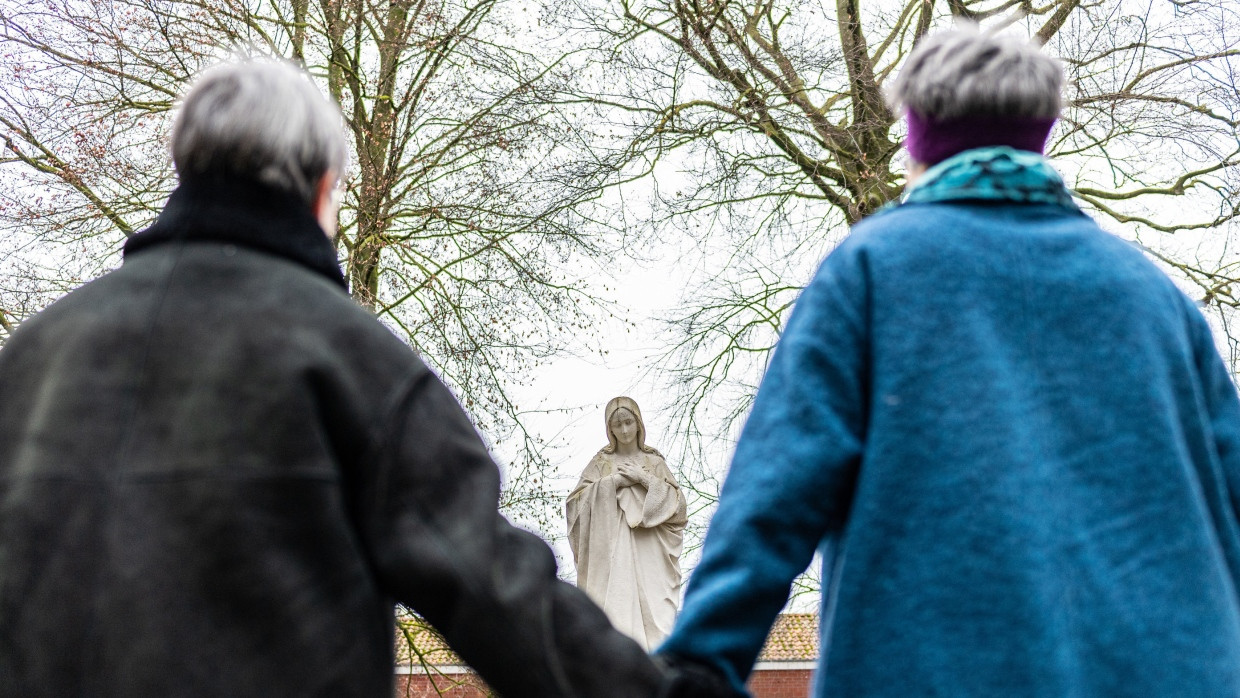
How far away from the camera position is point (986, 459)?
2.16 metres

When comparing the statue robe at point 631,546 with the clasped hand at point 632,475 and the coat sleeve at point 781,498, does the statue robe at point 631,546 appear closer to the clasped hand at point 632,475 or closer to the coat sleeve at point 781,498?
the clasped hand at point 632,475

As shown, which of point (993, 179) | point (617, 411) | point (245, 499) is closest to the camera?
point (245, 499)

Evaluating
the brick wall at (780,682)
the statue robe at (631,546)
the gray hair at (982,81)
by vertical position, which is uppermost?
the gray hair at (982,81)

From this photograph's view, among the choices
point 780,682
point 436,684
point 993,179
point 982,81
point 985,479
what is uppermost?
point 982,81

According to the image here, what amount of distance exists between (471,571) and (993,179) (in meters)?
1.09

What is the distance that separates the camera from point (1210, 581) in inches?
84.6

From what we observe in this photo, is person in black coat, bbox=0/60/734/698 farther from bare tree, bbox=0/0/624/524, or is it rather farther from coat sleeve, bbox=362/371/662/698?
bare tree, bbox=0/0/624/524

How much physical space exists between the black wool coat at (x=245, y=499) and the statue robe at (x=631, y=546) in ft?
25.0

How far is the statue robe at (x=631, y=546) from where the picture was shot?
31.9 ft

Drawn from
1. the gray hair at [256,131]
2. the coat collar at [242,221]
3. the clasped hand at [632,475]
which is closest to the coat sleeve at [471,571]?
the coat collar at [242,221]

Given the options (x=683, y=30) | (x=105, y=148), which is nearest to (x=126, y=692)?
(x=105, y=148)

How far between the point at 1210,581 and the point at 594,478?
804 cm

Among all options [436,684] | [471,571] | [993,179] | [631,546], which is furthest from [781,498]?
[436,684]

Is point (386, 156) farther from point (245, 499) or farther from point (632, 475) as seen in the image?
point (245, 499)
